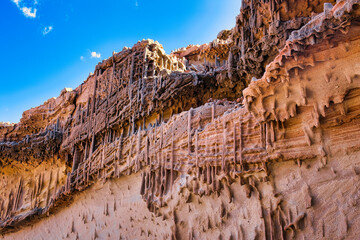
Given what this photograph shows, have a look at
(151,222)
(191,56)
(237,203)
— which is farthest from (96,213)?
(191,56)

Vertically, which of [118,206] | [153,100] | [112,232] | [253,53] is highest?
[253,53]

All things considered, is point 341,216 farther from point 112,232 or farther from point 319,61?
point 112,232

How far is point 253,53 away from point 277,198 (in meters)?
4.13

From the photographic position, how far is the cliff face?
15.9 feet

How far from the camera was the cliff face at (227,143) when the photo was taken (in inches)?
191

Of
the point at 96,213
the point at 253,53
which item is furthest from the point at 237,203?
the point at 96,213

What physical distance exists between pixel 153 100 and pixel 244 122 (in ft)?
15.2

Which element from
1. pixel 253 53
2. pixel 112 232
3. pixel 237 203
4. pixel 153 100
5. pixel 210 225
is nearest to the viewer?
pixel 237 203

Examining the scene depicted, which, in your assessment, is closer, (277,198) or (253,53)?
(277,198)

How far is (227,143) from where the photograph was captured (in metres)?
6.52

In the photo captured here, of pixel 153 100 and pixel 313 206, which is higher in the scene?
pixel 153 100

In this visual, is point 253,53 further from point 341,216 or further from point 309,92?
point 341,216

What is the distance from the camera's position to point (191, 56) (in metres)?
20.0

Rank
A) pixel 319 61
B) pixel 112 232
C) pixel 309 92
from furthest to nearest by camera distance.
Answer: pixel 112 232 → pixel 309 92 → pixel 319 61
